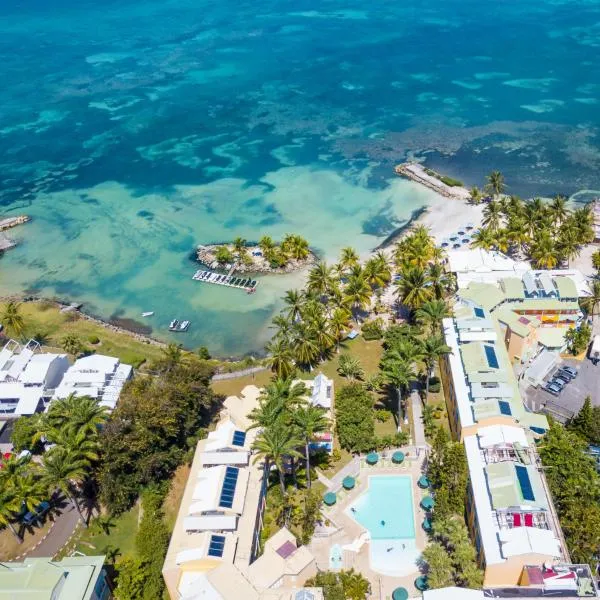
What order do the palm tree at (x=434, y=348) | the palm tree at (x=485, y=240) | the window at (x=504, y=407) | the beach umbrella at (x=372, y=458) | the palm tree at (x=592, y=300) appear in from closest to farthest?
1. the window at (x=504, y=407)
2. the beach umbrella at (x=372, y=458)
3. the palm tree at (x=434, y=348)
4. the palm tree at (x=592, y=300)
5. the palm tree at (x=485, y=240)

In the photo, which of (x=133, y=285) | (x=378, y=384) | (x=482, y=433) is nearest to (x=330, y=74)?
(x=133, y=285)

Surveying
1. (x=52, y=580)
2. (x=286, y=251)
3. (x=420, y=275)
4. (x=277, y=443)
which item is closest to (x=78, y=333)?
(x=286, y=251)

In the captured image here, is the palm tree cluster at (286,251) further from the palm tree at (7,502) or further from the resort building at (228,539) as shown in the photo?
the palm tree at (7,502)

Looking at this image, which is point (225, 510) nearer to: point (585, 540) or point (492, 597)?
point (492, 597)

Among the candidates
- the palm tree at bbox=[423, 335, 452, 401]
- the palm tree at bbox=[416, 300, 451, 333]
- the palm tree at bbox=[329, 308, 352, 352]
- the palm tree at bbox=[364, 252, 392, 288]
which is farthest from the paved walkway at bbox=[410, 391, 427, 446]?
the palm tree at bbox=[364, 252, 392, 288]

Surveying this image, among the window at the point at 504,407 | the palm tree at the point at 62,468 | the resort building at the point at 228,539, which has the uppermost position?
the window at the point at 504,407

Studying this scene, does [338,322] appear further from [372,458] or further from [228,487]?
[228,487]

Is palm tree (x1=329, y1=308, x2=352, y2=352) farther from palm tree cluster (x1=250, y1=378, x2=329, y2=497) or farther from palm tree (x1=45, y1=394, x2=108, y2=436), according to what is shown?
palm tree (x1=45, y1=394, x2=108, y2=436)

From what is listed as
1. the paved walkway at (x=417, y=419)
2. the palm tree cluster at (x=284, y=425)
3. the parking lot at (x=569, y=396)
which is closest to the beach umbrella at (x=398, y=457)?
the paved walkway at (x=417, y=419)
